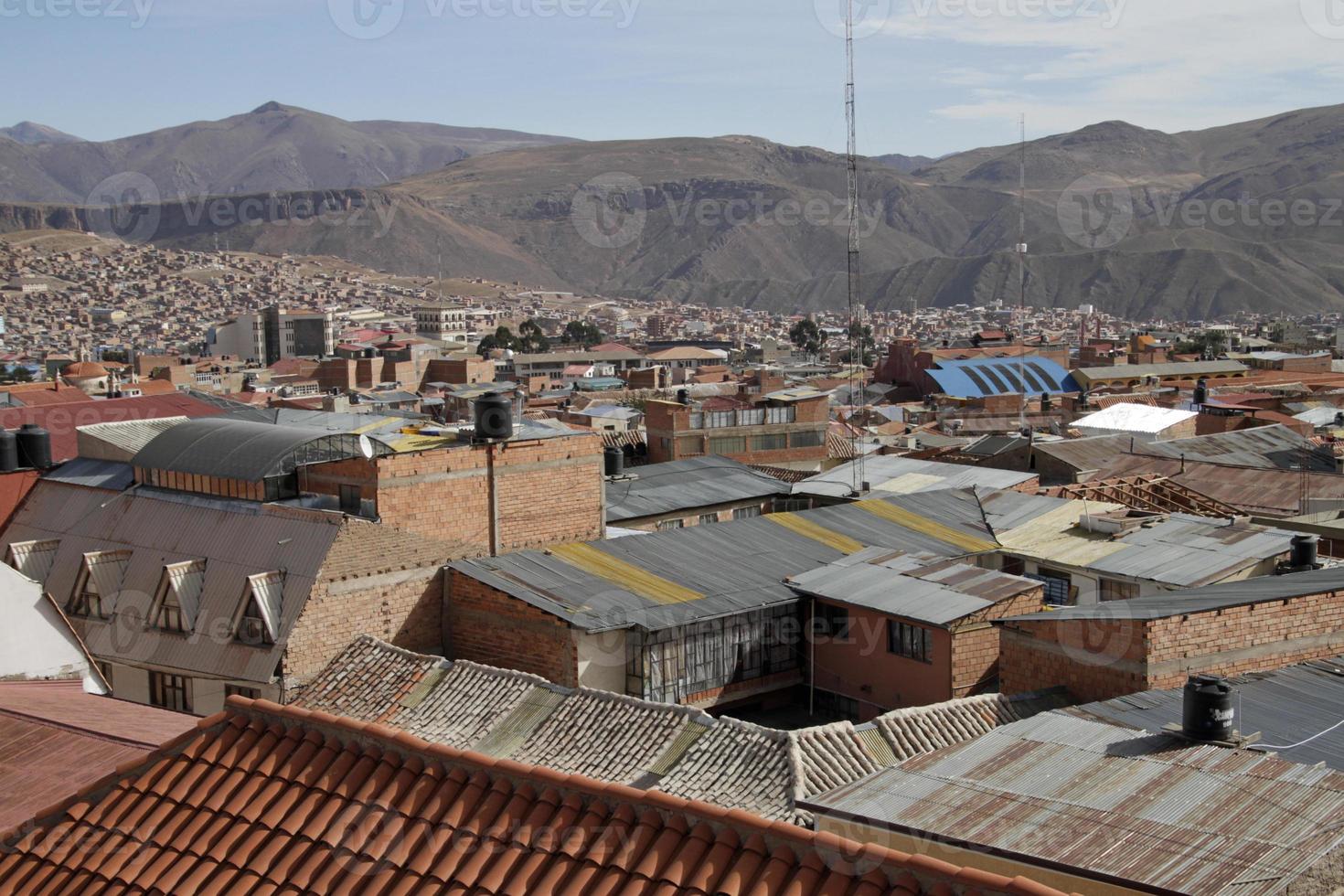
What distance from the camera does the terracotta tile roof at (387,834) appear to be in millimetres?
4504

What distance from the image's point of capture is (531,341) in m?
92.0

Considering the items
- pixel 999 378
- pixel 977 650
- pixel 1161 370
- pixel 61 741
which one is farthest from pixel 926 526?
pixel 1161 370

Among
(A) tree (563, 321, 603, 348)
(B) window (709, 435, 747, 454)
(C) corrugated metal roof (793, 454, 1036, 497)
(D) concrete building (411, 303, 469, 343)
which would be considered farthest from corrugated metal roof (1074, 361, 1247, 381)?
(D) concrete building (411, 303, 469, 343)

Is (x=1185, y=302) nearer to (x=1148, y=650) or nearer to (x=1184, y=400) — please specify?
(x=1184, y=400)

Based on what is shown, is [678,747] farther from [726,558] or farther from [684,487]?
[684,487]

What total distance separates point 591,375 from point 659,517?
4841cm

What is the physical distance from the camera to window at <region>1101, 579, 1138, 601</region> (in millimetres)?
14469

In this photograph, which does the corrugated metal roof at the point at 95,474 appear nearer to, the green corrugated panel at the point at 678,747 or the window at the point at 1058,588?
the green corrugated panel at the point at 678,747

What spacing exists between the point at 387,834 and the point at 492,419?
10392 mm

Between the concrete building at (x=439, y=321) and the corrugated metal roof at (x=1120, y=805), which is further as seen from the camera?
the concrete building at (x=439, y=321)

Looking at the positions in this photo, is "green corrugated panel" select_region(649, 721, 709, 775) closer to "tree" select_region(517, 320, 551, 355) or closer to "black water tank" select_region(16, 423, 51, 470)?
"black water tank" select_region(16, 423, 51, 470)

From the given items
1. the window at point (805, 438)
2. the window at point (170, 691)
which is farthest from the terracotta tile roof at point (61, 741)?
the window at point (805, 438)

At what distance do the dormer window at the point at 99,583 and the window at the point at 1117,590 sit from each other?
434 inches

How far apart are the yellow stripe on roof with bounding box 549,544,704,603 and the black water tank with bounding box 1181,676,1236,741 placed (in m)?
5.99
